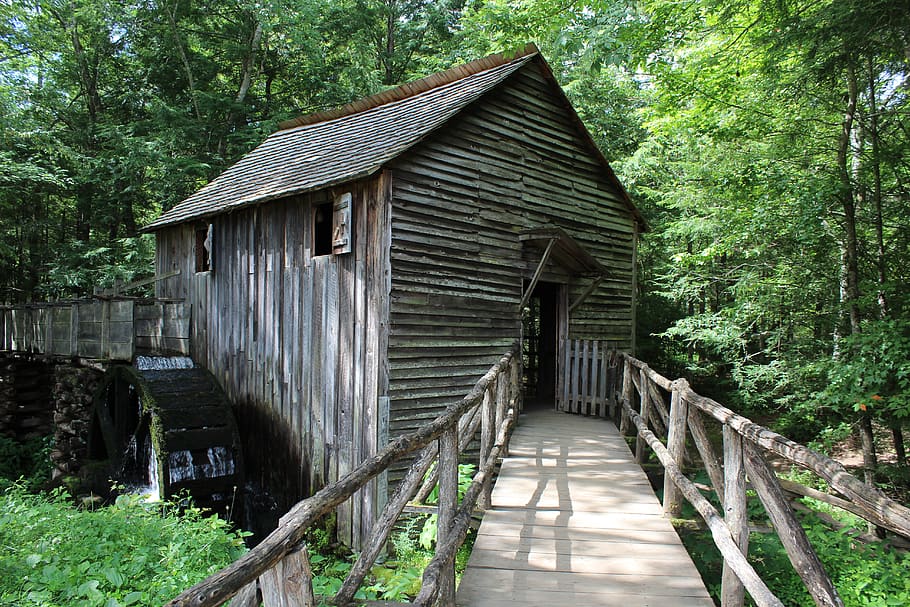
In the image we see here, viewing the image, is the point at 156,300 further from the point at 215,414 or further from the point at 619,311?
the point at 619,311

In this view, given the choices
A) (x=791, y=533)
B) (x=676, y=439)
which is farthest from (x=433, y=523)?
(x=791, y=533)

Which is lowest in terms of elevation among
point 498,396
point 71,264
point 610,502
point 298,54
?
point 610,502

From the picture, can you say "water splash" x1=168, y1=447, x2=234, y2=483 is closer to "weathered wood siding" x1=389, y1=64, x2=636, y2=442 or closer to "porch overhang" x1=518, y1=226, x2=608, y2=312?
"weathered wood siding" x1=389, y1=64, x2=636, y2=442

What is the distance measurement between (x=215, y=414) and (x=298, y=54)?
14.9m

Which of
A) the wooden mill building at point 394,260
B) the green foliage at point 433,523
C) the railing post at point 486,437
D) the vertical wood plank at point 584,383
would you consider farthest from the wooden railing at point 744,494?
the vertical wood plank at point 584,383

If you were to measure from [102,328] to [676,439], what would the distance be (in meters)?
9.27

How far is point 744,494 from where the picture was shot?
9.82 ft

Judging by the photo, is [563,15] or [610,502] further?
[563,15]

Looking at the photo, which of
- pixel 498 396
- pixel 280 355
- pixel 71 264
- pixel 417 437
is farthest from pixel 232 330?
pixel 71 264

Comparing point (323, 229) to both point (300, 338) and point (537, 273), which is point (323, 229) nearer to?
point (300, 338)

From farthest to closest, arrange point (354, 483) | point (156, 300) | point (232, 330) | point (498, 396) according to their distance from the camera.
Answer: point (156, 300)
point (232, 330)
point (498, 396)
point (354, 483)

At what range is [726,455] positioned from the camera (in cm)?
303

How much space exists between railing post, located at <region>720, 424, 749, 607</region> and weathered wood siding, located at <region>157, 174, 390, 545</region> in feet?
15.7

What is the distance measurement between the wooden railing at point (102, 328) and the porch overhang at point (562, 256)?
6.37 metres
